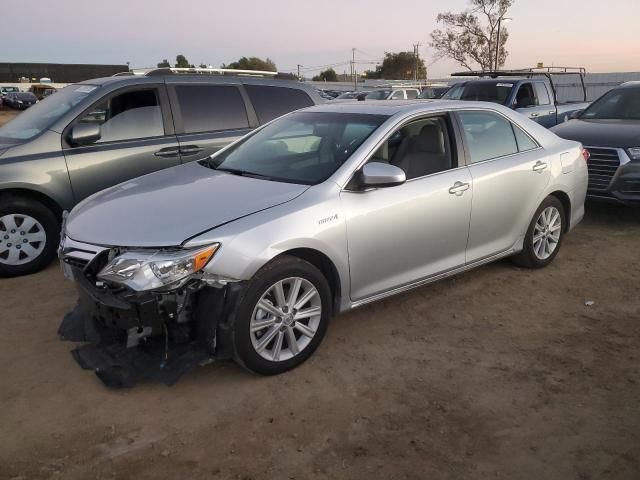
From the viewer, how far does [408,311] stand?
15.2ft

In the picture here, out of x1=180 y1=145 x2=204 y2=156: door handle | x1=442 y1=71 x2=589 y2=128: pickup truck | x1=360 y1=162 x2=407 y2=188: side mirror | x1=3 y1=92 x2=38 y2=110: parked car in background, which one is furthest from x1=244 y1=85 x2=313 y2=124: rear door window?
x1=3 y1=92 x2=38 y2=110: parked car in background

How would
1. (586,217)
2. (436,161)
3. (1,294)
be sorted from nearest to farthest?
(436,161)
(1,294)
(586,217)

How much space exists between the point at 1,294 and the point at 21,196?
38.0 inches

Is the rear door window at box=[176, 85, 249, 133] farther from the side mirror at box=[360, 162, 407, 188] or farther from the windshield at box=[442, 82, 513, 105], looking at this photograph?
the windshield at box=[442, 82, 513, 105]

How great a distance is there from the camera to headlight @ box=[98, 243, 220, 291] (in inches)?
125

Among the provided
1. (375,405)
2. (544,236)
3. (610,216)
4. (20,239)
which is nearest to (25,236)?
(20,239)

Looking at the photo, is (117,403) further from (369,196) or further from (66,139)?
(66,139)

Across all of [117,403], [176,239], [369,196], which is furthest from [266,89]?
[117,403]

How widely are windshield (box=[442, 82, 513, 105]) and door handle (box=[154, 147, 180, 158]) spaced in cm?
730

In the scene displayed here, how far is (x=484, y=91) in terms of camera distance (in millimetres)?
12062

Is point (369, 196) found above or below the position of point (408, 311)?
above

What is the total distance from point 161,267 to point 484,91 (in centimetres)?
1041

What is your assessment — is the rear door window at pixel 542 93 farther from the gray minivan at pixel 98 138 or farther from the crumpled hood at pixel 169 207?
the crumpled hood at pixel 169 207

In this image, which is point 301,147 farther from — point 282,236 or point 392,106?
Result: point 282,236
